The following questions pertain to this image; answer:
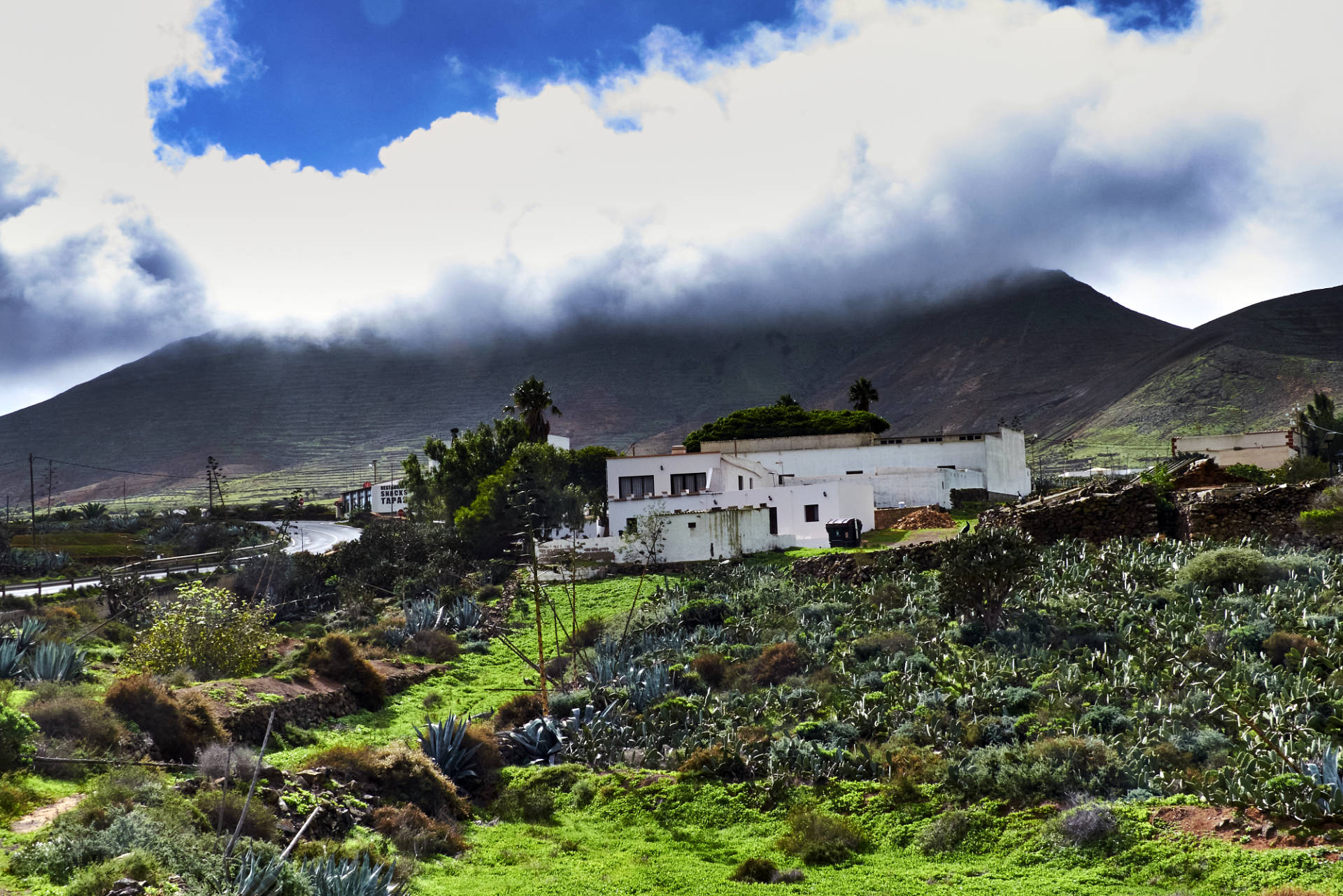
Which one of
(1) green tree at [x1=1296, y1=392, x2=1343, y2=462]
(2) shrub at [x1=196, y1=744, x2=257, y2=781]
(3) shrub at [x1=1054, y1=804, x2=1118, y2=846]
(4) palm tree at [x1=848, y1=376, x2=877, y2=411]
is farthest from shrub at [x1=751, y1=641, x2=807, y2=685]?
(4) palm tree at [x1=848, y1=376, x2=877, y2=411]

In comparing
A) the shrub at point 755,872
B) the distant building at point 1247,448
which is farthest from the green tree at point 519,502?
the distant building at point 1247,448

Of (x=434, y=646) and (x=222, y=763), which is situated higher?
(x=222, y=763)

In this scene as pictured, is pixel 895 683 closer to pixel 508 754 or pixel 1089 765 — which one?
pixel 1089 765

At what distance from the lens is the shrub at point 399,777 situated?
49.0 feet

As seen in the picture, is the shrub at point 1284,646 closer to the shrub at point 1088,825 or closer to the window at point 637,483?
the shrub at point 1088,825

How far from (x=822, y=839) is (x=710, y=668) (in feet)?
28.2

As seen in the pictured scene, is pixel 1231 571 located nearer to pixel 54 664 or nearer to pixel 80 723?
pixel 80 723

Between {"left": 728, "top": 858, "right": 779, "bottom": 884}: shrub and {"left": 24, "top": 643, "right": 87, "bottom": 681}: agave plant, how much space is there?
13840mm

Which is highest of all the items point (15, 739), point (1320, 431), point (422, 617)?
point (1320, 431)

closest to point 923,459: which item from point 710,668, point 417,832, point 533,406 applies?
point 533,406

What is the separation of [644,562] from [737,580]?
6530mm

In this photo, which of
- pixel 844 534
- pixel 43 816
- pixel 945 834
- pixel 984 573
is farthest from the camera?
pixel 844 534

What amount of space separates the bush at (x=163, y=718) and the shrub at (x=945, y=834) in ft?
35.8

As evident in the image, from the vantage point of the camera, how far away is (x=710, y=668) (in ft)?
71.1
